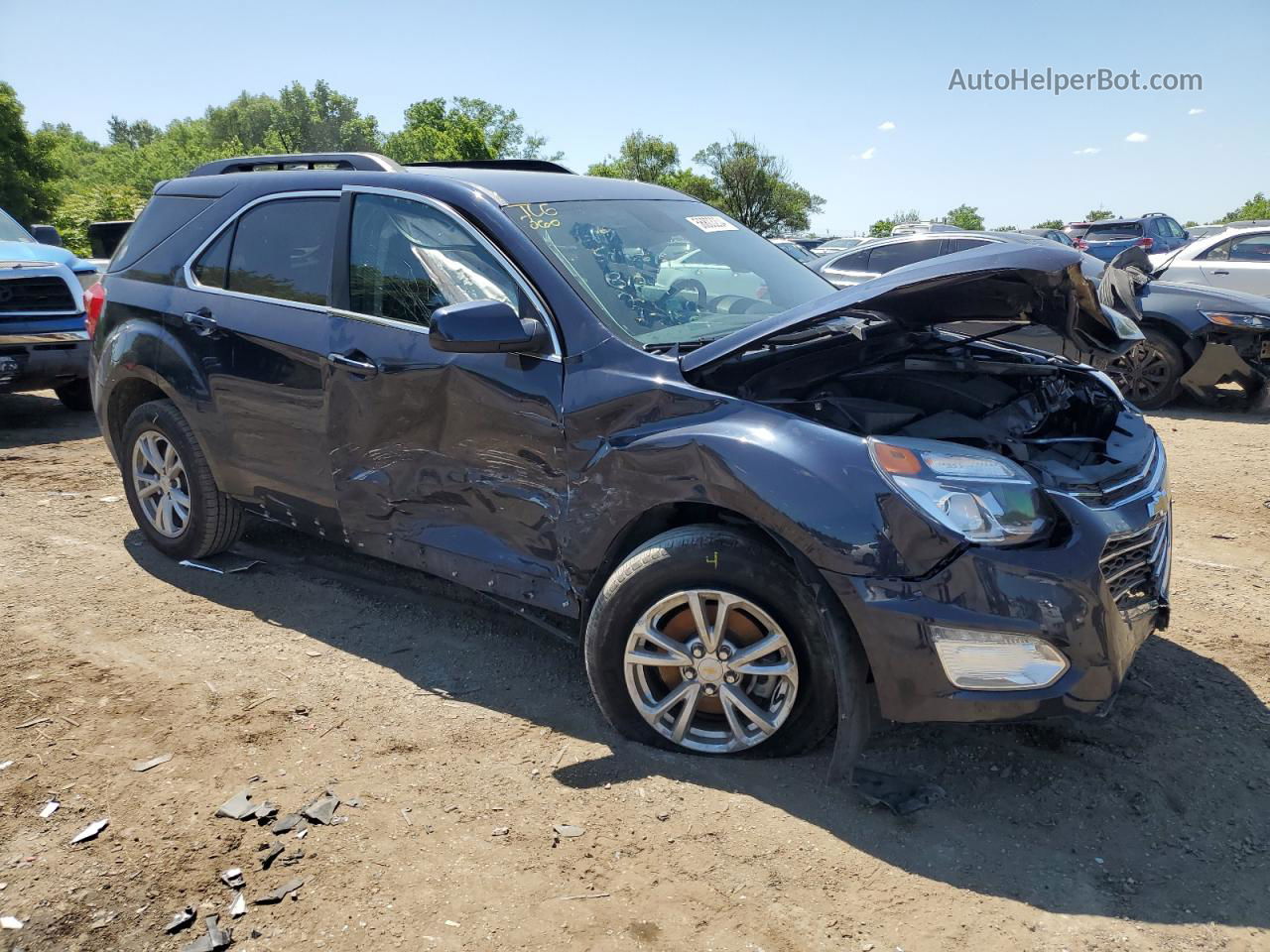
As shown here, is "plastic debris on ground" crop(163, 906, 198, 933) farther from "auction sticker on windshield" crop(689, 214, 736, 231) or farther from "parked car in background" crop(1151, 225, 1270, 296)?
"parked car in background" crop(1151, 225, 1270, 296)

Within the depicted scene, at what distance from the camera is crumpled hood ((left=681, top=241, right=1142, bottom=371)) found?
113 inches

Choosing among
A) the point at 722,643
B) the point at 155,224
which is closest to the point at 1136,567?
the point at 722,643

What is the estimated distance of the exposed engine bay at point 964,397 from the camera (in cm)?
308

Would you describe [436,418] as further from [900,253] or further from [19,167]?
[19,167]

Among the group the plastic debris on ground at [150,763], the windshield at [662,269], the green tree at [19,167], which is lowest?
the plastic debris on ground at [150,763]

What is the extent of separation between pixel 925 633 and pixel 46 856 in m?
2.54

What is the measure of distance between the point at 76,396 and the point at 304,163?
6.21 metres

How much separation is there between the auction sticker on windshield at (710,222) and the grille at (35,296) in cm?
687

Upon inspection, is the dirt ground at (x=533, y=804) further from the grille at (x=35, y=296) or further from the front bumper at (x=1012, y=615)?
the grille at (x=35, y=296)

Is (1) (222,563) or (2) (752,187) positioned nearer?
(1) (222,563)

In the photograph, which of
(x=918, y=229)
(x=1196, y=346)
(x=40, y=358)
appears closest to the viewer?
(x=40, y=358)

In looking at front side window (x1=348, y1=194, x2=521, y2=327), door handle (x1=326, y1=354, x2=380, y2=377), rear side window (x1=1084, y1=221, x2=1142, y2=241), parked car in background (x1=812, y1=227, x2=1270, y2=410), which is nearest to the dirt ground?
door handle (x1=326, y1=354, x2=380, y2=377)

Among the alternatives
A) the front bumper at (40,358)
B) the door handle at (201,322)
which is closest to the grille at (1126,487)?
the door handle at (201,322)

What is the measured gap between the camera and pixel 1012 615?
2.61 meters
